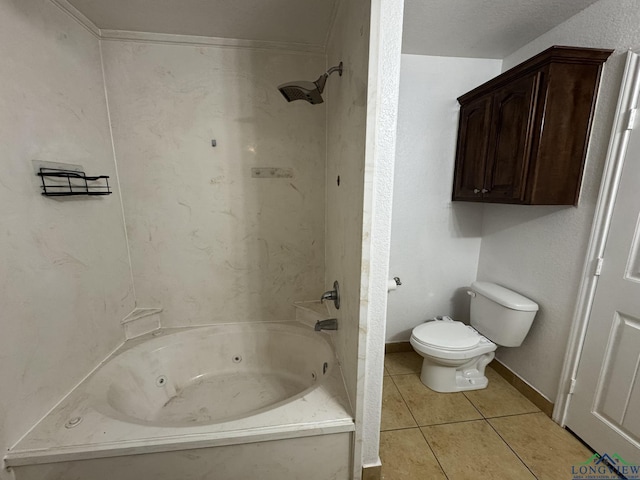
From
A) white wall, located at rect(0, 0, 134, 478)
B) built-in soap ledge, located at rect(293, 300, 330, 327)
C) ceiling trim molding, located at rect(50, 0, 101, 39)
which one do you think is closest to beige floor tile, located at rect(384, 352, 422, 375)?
built-in soap ledge, located at rect(293, 300, 330, 327)

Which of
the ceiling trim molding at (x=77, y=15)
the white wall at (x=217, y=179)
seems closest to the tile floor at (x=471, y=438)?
the white wall at (x=217, y=179)

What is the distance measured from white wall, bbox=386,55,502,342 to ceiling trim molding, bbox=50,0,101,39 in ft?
5.95

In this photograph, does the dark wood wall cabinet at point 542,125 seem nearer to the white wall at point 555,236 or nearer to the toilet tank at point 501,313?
the white wall at point 555,236

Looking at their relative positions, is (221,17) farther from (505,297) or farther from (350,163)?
(505,297)

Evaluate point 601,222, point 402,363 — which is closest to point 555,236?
point 601,222

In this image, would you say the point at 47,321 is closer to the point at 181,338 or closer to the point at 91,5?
the point at 181,338

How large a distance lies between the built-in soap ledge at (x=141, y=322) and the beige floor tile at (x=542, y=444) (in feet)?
7.06

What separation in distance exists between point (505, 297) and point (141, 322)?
2314mm

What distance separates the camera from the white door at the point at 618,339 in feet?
3.71

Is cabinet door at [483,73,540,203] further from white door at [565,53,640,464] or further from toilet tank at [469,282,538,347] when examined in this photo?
toilet tank at [469,282,538,347]

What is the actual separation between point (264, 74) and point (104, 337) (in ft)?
5.84

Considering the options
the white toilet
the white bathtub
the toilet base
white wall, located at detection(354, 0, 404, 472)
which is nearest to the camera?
white wall, located at detection(354, 0, 404, 472)

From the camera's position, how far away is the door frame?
3.71 feet

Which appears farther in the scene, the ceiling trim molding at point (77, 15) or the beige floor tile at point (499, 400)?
the beige floor tile at point (499, 400)
